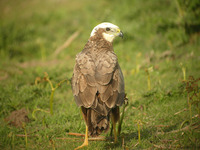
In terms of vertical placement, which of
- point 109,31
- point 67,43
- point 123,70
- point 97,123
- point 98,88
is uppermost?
point 67,43

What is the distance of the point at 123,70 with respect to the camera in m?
8.37

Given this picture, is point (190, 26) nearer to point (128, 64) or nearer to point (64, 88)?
point (128, 64)

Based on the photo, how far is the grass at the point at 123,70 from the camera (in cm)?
502

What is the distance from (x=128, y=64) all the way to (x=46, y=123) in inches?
149

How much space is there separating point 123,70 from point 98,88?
4083mm

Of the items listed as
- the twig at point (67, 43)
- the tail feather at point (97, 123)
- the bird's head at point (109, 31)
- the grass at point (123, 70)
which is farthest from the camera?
the twig at point (67, 43)

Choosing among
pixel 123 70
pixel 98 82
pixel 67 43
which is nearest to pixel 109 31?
pixel 98 82

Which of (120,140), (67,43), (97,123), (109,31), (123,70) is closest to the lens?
(97,123)

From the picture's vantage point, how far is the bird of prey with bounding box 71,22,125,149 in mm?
4242

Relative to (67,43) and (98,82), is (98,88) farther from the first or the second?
(67,43)

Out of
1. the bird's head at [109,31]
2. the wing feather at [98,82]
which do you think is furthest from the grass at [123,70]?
the bird's head at [109,31]

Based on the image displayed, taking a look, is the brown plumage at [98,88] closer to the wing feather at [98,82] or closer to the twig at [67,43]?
the wing feather at [98,82]

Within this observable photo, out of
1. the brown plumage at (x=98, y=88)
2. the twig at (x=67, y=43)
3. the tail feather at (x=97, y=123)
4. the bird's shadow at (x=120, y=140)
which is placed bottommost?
the bird's shadow at (x=120, y=140)

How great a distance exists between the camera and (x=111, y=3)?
1288 centimetres
